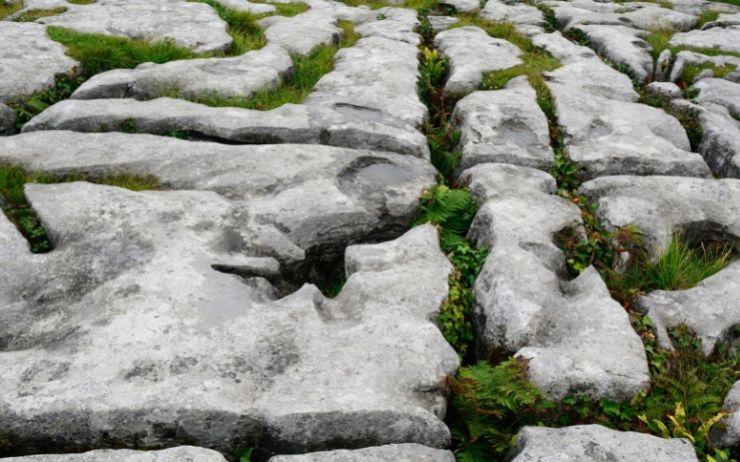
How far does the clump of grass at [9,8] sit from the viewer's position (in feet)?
43.7

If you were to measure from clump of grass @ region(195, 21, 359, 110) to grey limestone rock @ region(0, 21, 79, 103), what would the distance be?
2675mm

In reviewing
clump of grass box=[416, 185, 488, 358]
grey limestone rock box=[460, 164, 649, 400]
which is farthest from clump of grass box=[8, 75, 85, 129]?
grey limestone rock box=[460, 164, 649, 400]

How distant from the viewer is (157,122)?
8.56 m

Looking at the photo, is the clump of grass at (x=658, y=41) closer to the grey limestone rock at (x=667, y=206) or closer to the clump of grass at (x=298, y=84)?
Answer: the clump of grass at (x=298, y=84)

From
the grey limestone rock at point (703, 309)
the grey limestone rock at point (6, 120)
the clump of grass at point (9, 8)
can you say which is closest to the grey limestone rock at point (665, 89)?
the grey limestone rock at point (703, 309)

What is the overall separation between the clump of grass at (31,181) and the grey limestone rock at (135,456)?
2.87 m

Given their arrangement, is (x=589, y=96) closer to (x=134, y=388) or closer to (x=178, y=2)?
(x=134, y=388)

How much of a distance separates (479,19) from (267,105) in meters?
8.50

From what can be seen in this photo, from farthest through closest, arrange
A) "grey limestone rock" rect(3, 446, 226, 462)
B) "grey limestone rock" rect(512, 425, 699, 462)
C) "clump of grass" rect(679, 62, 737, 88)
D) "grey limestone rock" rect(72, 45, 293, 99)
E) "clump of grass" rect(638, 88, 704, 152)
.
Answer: "clump of grass" rect(679, 62, 737, 88) < "grey limestone rock" rect(72, 45, 293, 99) < "clump of grass" rect(638, 88, 704, 152) < "grey limestone rock" rect(512, 425, 699, 462) < "grey limestone rock" rect(3, 446, 226, 462)

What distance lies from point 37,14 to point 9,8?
997mm

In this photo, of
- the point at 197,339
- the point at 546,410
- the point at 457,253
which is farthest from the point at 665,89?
the point at 197,339

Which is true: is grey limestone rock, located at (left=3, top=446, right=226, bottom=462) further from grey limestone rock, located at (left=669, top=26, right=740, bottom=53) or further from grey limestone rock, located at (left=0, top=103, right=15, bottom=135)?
grey limestone rock, located at (left=669, top=26, right=740, bottom=53)

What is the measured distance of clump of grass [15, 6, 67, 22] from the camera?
12.9m

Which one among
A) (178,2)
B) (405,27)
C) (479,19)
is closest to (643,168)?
(405,27)
